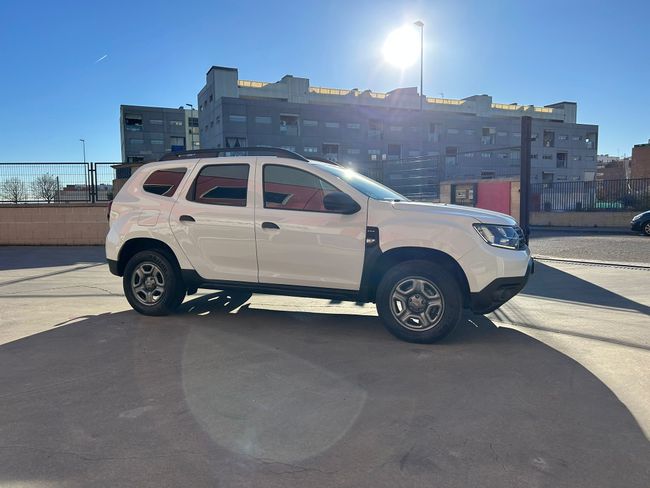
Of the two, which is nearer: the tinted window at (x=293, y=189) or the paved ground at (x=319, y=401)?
the paved ground at (x=319, y=401)

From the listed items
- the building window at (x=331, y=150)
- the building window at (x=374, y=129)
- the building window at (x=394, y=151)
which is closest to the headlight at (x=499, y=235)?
the building window at (x=331, y=150)

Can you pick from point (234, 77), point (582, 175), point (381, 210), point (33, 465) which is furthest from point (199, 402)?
point (582, 175)

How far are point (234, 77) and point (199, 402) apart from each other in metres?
62.3

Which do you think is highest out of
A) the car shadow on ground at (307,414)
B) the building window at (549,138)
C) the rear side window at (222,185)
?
the building window at (549,138)

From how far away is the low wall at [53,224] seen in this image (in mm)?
15227

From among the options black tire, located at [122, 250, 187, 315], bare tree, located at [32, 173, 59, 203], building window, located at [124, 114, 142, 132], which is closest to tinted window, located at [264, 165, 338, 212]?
black tire, located at [122, 250, 187, 315]

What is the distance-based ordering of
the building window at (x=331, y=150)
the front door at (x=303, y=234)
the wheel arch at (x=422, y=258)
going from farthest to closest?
the building window at (x=331, y=150) → the front door at (x=303, y=234) → the wheel arch at (x=422, y=258)

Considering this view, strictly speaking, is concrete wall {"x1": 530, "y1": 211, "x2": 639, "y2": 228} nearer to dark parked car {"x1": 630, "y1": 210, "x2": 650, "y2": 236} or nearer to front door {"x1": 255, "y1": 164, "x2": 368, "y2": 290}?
dark parked car {"x1": 630, "y1": 210, "x2": 650, "y2": 236}

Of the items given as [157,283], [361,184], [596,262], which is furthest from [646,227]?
[157,283]

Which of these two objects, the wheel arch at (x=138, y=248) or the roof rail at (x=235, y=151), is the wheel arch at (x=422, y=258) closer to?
the roof rail at (x=235, y=151)

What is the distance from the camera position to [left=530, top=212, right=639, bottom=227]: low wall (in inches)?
936

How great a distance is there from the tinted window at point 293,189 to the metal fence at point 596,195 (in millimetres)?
22603

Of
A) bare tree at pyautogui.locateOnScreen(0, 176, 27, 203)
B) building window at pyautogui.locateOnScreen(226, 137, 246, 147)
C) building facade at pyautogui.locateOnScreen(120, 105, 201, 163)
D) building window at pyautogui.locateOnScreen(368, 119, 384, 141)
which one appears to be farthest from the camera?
building facade at pyautogui.locateOnScreen(120, 105, 201, 163)

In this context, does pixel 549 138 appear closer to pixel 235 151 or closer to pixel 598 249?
pixel 598 249
